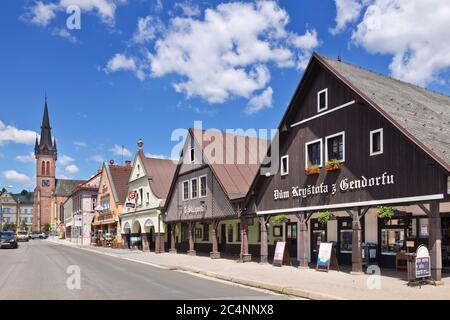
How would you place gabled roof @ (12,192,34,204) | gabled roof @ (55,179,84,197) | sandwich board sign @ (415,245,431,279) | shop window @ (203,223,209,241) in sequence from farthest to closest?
gabled roof @ (12,192,34,204), gabled roof @ (55,179,84,197), shop window @ (203,223,209,241), sandwich board sign @ (415,245,431,279)

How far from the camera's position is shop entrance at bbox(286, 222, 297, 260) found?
90.0 feet

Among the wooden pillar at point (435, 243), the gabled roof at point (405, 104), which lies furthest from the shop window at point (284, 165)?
the wooden pillar at point (435, 243)

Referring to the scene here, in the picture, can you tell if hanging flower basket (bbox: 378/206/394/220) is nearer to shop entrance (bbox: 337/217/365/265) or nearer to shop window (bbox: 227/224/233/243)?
shop entrance (bbox: 337/217/365/265)

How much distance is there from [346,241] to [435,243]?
7803 mm

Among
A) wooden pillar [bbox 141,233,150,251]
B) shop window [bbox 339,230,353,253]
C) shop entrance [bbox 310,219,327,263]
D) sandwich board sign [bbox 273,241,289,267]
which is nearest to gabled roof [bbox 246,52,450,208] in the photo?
sandwich board sign [bbox 273,241,289,267]

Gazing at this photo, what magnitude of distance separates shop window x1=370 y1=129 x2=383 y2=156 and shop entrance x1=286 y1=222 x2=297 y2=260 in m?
9.68

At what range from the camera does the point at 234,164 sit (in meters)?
31.7

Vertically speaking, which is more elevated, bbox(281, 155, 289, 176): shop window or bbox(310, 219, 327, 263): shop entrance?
bbox(281, 155, 289, 176): shop window

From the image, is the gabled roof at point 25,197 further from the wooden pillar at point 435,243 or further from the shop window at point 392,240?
the wooden pillar at point 435,243

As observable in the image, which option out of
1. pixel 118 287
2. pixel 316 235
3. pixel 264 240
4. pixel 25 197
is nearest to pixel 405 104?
pixel 316 235

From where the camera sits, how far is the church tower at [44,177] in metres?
140

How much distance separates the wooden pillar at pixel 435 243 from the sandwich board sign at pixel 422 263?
27cm
